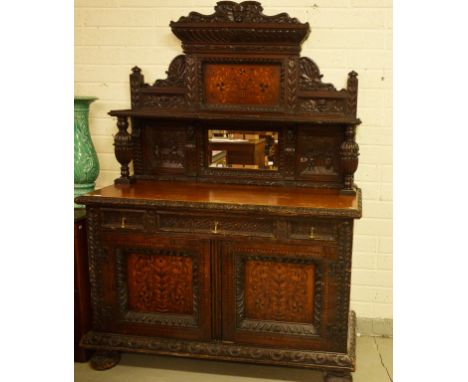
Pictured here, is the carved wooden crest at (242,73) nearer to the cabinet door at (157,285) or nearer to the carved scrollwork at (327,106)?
the carved scrollwork at (327,106)

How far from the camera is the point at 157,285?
2549 mm

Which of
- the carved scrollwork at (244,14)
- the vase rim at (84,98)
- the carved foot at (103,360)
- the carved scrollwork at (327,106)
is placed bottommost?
the carved foot at (103,360)

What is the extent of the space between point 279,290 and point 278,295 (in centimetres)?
3

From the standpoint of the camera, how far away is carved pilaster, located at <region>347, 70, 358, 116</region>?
2.70 m

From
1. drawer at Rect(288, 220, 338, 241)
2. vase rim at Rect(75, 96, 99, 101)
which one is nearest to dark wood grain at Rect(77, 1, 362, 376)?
drawer at Rect(288, 220, 338, 241)

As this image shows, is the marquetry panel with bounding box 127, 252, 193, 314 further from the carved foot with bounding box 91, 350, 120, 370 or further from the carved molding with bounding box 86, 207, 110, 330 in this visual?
the carved foot with bounding box 91, 350, 120, 370

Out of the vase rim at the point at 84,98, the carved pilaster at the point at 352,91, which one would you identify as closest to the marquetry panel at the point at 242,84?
the carved pilaster at the point at 352,91

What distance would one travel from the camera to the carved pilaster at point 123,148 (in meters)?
2.80

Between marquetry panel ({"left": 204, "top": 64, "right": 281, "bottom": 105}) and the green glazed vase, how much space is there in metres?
0.69

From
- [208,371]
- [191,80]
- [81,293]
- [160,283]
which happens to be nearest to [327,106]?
[191,80]

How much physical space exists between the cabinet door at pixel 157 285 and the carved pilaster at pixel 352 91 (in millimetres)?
1075

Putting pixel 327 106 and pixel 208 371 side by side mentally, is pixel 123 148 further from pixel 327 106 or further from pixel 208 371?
pixel 208 371

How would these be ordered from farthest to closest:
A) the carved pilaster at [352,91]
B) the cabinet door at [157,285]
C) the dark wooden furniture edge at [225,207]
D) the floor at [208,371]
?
1. the carved pilaster at [352,91]
2. the floor at [208,371]
3. the cabinet door at [157,285]
4. the dark wooden furniture edge at [225,207]

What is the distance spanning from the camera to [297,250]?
7.75ft
